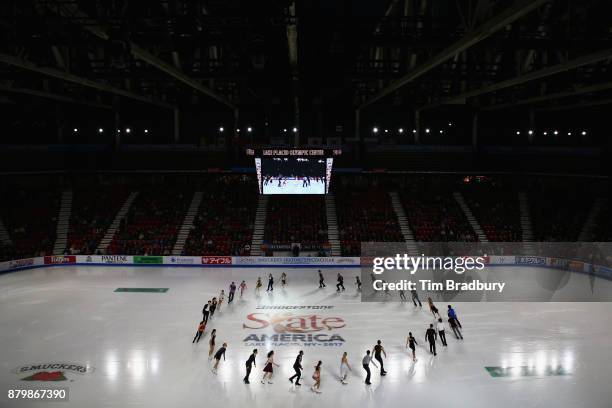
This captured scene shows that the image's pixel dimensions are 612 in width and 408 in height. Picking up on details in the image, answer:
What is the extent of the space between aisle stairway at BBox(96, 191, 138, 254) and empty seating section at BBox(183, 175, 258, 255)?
6.70 m

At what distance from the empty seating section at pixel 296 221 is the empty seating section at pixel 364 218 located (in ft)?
5.95

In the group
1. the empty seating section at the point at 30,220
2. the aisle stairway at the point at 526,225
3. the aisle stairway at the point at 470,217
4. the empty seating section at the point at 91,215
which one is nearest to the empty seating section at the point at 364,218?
the aisle stairway at the point at 470,217

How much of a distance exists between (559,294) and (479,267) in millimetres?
7918

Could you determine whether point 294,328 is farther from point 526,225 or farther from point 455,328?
point 526,225

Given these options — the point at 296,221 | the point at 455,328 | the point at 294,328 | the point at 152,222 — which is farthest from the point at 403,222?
the point at 294,328

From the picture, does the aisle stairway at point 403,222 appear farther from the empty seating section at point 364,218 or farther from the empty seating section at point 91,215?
the empty seating section at point 91,215

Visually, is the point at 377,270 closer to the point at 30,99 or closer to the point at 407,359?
the point at 407,359

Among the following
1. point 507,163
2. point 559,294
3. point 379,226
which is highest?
point 507,163

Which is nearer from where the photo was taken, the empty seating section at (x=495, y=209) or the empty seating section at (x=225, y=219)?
the empty seating section at (x=225, y=219)

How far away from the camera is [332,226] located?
133 ft

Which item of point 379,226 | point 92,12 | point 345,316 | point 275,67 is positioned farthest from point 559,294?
point 92,12

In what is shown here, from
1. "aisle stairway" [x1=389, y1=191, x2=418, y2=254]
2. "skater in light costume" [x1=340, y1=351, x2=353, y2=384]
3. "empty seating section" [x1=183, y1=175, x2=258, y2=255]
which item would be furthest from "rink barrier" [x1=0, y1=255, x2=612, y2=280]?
"skater in light costume" [x1=340, y1=351, x2=353, y2=384]

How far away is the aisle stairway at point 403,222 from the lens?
125ft

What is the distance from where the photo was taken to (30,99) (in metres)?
35.8
